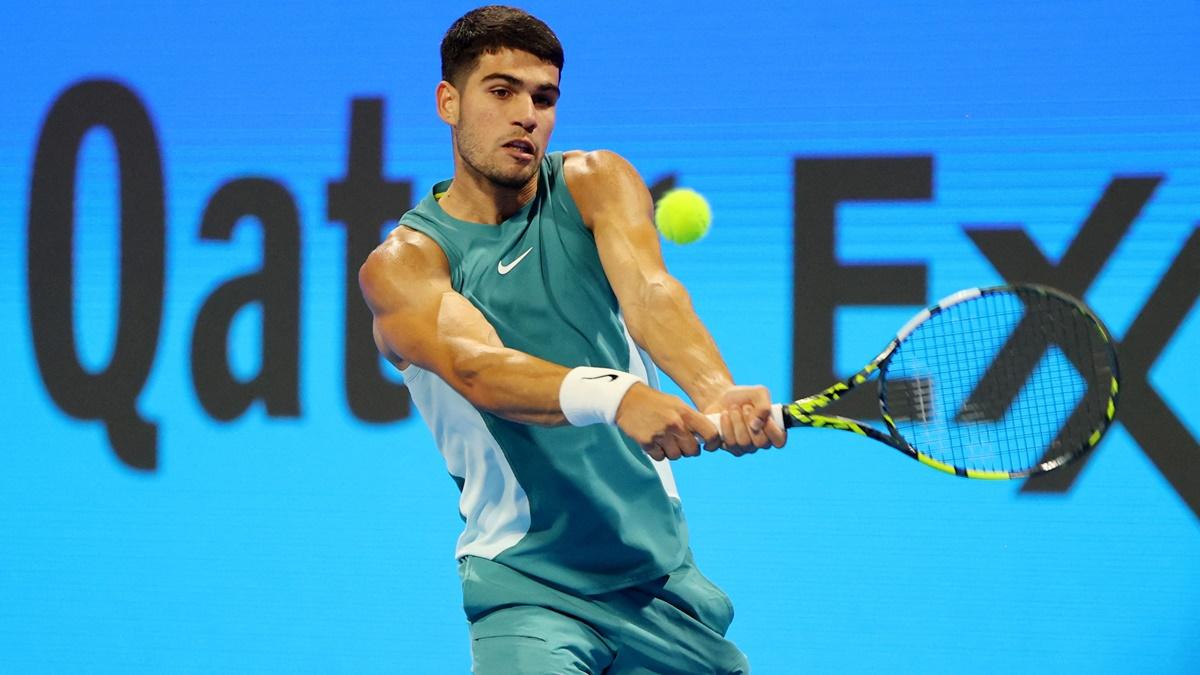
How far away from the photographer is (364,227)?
4.28m

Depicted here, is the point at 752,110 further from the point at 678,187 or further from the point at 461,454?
the point at 461,454

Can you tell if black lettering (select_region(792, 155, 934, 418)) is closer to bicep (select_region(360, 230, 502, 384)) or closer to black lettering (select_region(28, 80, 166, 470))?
bicep (select_region(360, 230, 502, 384))

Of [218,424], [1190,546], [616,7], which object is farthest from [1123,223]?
[218,424]

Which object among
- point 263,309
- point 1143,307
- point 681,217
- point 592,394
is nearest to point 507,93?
point 592,394

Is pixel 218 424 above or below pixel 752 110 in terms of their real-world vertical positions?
below

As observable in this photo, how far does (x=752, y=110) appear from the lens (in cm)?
411

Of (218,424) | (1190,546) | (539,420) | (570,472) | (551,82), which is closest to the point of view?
(539,420)

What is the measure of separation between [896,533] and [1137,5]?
1610 millimetres

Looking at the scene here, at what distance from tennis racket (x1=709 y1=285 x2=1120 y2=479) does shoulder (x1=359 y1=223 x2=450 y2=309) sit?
0.76 metres

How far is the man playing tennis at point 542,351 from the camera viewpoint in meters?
2.38

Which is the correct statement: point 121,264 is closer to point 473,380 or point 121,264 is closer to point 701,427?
point 473,380

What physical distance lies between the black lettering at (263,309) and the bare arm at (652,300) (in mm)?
1870

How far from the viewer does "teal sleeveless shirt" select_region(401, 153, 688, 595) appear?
243cm

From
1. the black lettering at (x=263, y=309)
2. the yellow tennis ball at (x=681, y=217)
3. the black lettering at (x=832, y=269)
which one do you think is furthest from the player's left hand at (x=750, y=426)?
the black lettering at (x=263, y=309)
